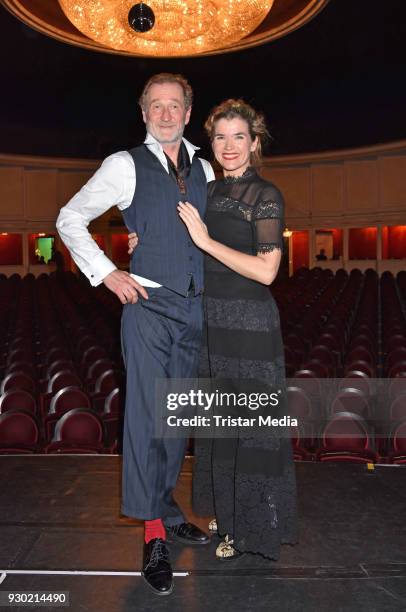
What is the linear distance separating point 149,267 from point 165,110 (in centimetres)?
55

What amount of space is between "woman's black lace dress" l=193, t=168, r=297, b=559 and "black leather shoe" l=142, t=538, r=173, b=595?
10.6 inches

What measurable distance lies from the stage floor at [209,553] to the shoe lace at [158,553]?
0.25 ft

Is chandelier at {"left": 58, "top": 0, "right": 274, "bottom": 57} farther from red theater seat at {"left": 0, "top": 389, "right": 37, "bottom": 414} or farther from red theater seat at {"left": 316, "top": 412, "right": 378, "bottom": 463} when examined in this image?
red theater seat at {"left": 316, "top": 412, "right": 378, "bottom": 463}

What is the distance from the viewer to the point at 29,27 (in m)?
12.1

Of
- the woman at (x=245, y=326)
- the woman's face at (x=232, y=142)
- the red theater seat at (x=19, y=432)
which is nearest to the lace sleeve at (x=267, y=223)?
the woman at (x=245, y=326)

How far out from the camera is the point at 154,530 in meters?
2.24

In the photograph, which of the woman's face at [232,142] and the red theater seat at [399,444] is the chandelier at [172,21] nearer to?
the red theater seat at [399,444]

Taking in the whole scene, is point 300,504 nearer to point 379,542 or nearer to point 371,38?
point 379,542

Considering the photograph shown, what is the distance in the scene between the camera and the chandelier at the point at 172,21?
8180 millimetres

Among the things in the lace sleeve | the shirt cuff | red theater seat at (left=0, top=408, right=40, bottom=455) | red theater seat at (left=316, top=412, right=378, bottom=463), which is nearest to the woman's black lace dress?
the lace sleeve

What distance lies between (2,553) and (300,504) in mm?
1240

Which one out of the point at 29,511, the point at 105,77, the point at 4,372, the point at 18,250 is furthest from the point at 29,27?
the point at 29,511

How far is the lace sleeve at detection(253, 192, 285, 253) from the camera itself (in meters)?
2.13

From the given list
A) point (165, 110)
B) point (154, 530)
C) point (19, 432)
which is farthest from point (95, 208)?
point (19, 432)
